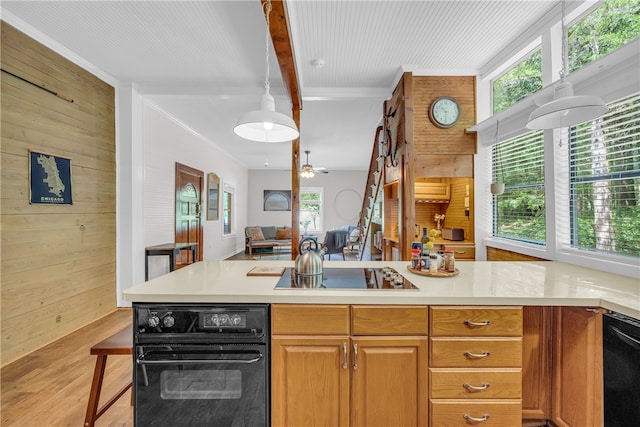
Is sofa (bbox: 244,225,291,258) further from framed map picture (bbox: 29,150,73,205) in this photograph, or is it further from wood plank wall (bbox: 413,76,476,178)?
wood plank wall (bbox: 413,76,476,178)

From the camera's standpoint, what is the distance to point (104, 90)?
11.0 feet

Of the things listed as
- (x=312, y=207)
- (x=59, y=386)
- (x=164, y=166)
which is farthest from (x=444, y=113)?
(x=312, y=207)

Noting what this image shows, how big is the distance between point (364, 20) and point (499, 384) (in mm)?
2778

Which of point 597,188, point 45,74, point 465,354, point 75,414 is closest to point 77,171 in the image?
point 45,74

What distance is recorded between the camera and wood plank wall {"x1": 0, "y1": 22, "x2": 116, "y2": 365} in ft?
7.74

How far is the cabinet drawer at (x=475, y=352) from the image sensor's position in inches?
52.2

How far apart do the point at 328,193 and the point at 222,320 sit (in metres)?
8.48

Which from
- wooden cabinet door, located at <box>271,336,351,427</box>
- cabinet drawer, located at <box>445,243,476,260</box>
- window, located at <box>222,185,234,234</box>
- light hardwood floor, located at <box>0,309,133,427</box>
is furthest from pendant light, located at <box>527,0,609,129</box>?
window, located at <box>222,185,234,234</box>

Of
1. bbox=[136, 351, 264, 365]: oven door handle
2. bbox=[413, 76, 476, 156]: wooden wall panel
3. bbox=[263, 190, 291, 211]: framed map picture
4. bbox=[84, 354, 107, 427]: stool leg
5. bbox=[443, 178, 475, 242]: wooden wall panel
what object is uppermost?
bbox=[413, 76, 476, 156]: wooden wall panel

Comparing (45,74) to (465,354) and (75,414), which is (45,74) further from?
(465,354)

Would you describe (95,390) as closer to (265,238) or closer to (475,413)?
(475,413)

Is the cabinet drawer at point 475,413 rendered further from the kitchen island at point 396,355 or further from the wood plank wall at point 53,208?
the wood plank wall at point 53,208

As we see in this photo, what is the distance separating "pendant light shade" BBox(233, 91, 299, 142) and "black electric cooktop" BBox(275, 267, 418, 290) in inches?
34.3

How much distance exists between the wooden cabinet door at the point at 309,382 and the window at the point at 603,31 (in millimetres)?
2447
